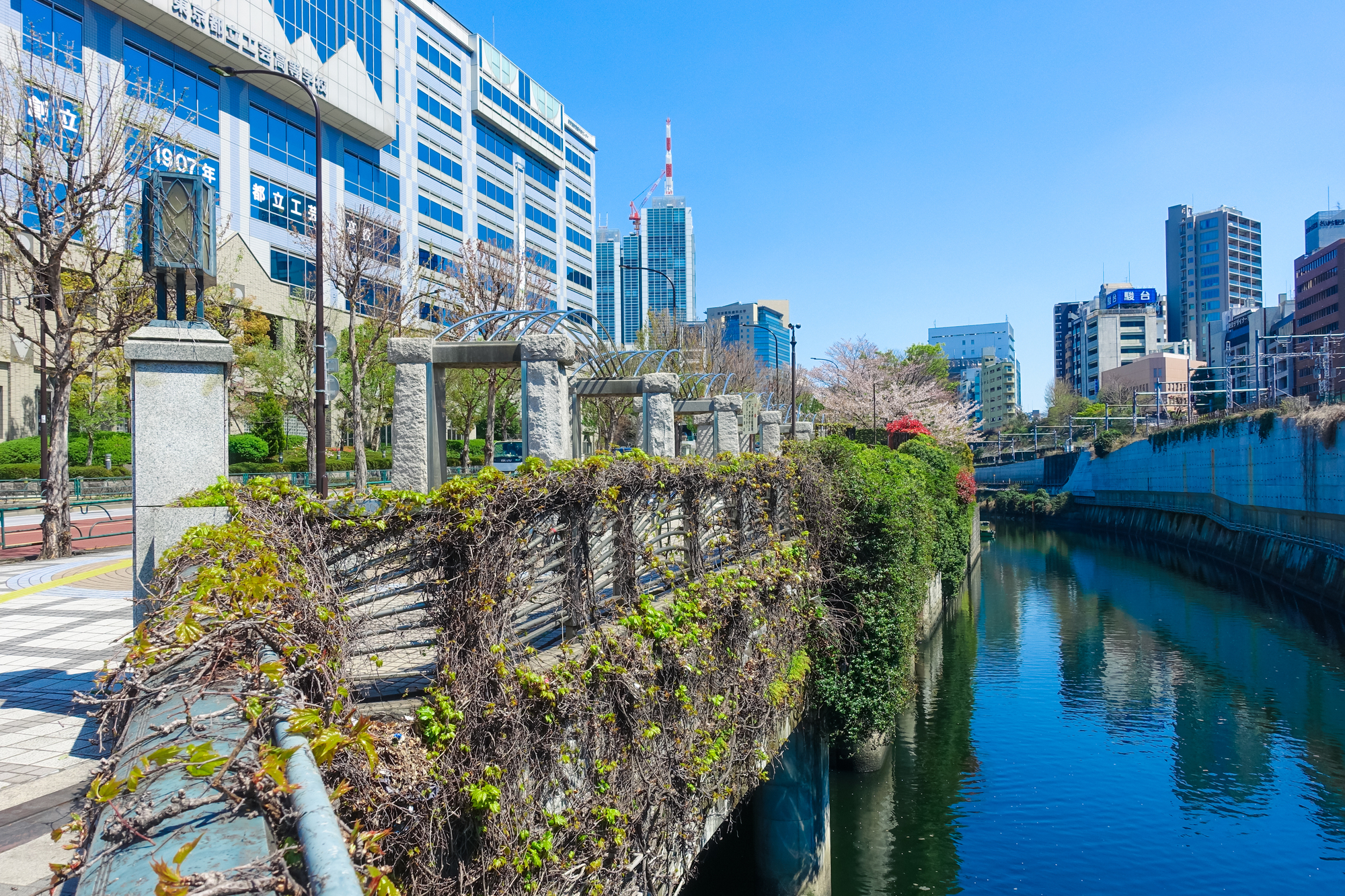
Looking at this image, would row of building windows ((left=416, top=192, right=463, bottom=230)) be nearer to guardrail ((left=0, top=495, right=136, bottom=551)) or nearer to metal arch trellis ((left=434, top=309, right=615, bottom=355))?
guardrail ((left=0, top=495, right=136, bottom=551))

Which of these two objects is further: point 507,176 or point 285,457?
point 507,176

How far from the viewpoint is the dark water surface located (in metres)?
11.9

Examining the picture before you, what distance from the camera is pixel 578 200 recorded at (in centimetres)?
7875

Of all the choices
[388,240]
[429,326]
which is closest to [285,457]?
[429,326]

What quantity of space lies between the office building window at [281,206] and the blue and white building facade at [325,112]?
0.07 meters

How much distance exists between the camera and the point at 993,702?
61.4 ft

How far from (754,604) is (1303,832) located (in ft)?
34.9

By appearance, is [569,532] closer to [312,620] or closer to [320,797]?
[312,620]

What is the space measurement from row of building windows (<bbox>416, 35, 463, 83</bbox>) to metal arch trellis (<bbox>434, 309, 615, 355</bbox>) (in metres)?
44.1

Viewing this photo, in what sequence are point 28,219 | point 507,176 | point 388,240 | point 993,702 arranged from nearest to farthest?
1. point 993,702
2. point 28,219
3. point 388,240
4. point 507,176

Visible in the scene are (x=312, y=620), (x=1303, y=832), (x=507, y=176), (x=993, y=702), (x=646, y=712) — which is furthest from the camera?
(x=507, y=176)

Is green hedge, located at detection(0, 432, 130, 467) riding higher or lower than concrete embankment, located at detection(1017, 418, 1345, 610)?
higher

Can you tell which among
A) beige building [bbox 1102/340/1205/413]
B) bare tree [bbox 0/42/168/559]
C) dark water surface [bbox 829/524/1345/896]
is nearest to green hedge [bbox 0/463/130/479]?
bare tree [bbox 0/42/168/559]

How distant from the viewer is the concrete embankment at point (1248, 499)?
28.2 metres
